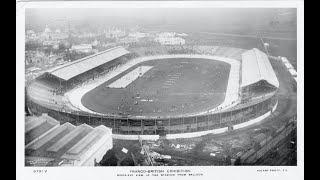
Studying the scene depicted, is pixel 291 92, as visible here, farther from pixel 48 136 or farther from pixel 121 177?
pixel 48 136

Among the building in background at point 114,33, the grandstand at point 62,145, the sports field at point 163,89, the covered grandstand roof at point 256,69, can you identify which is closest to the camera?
the grandstand at point 62,145

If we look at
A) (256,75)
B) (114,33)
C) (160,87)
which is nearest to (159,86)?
(160,87)

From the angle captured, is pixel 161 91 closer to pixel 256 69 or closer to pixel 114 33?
pixel 114 33

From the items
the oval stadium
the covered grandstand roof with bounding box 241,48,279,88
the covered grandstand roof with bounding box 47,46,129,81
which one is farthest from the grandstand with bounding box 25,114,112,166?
the covered grandstand roof with bounding box 241,48,279,88

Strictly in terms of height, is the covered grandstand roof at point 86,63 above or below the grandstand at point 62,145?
above

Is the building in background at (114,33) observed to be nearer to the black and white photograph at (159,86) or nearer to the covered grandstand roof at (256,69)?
the black and white photograph at (159,86)

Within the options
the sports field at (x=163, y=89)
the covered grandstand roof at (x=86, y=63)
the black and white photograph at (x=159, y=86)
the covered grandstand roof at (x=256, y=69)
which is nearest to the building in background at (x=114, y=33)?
the black and white photograph at (x=159, y=86)
